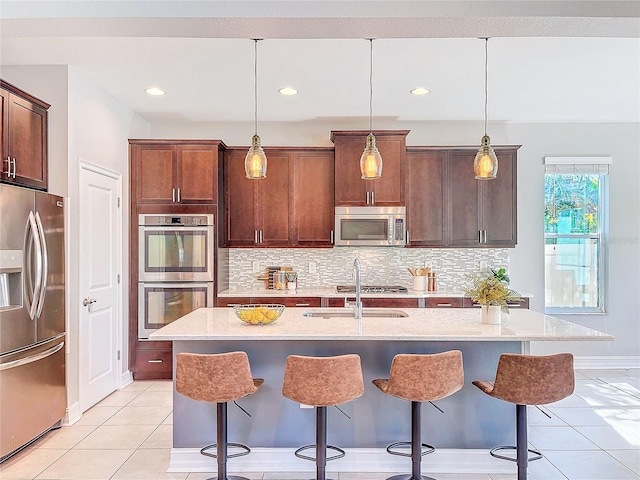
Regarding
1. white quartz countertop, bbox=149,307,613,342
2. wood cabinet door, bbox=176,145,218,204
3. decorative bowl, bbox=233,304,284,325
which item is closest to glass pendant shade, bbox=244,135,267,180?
decorative bowl, bbox=233,304,284,325

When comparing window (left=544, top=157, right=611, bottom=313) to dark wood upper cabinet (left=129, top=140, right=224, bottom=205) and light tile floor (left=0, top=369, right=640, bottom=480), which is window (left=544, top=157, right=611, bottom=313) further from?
dark wood upper cabinet (left=129, top=140, right=224, bottom=205)

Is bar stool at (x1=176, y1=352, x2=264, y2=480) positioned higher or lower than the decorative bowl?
lower

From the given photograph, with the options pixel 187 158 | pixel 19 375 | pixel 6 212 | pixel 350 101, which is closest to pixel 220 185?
pixel 187 158

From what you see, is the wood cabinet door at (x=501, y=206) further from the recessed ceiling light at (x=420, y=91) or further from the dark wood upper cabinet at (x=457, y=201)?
the recessed ceiling light at (x=420, y=91)

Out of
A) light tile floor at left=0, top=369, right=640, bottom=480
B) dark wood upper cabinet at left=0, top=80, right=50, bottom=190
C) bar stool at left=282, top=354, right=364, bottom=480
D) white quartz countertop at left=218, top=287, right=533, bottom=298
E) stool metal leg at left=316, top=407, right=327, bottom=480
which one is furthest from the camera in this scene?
white quartz countertop at left=218, top=287, right=533, bottom=298

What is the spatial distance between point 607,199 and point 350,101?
3190 millimetres

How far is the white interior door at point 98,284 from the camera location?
373 cm

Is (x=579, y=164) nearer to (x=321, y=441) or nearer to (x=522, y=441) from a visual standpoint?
(x=522, y=441)

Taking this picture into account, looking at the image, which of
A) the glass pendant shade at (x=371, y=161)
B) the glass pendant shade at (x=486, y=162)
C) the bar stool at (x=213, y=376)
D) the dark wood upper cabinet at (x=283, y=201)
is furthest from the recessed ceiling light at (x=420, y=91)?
the bar stool at (x=213, y=376)

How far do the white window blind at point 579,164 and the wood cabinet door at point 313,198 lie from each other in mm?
2486

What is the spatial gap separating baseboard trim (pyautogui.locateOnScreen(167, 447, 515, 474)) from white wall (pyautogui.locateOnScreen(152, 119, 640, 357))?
2765 millimetres

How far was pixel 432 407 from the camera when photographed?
9.31ft

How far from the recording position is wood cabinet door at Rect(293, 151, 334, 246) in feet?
16.2

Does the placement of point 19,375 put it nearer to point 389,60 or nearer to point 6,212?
point 6,212
